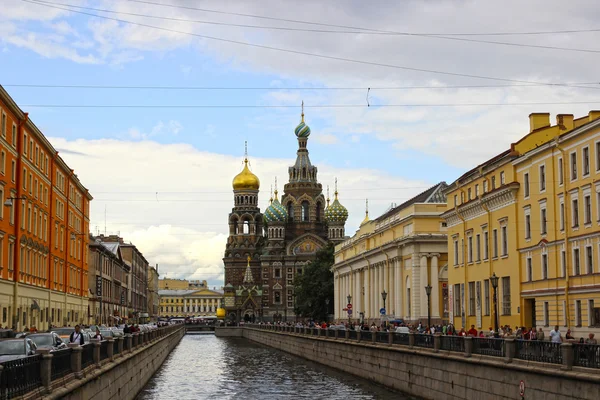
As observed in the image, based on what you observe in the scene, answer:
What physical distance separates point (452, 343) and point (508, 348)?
665cm

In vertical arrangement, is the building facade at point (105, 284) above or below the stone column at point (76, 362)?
above

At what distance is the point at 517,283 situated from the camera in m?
49.1

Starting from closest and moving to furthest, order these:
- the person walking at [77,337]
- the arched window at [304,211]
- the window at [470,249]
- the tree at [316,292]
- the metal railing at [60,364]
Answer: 1. the metal railing at [60,364]
2. the person walking at [77,337]
3. the window at [470,249]
4. the tree at [316,292]
5. the arched window at [304,211]

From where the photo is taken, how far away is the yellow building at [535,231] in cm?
4112

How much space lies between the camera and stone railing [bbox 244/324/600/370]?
21.6 metres

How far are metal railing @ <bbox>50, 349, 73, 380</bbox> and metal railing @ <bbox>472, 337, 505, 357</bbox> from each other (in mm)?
12220

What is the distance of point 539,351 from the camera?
24.0 m

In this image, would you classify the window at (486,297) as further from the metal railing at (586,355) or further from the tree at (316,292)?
the tree at (316,292)

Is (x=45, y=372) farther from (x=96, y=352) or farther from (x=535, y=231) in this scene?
(x=535, y=231)

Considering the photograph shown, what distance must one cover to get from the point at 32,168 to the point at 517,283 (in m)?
29.8

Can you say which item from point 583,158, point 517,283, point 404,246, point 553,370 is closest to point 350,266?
point 404,246

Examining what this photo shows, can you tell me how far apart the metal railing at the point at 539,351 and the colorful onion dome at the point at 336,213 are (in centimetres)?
16177

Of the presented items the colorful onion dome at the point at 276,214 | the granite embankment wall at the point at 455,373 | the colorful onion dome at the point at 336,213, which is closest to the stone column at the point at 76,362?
the granite embankment wall at the point at 455,373

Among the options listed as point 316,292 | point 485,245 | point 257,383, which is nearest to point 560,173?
point 485,245
